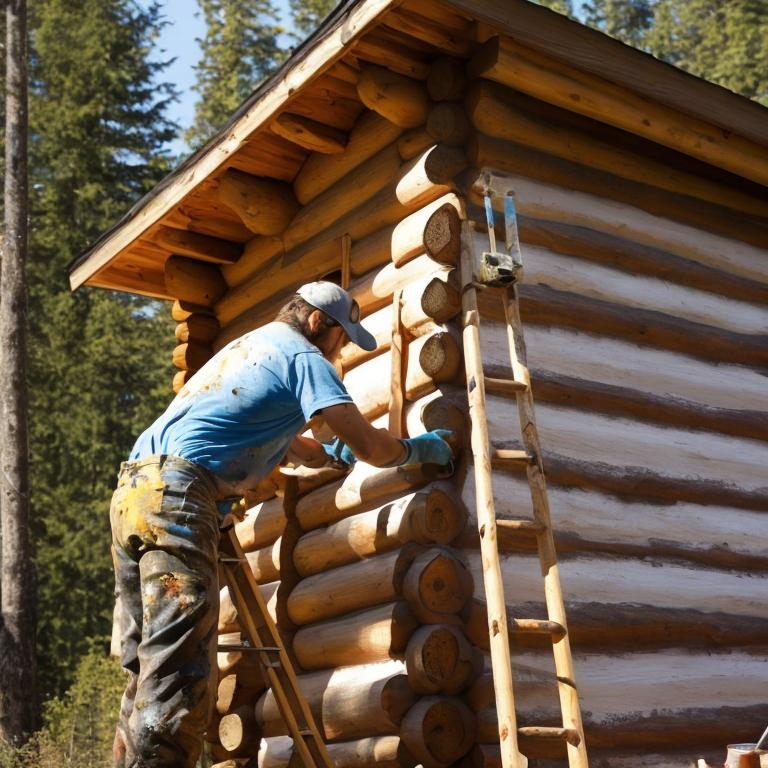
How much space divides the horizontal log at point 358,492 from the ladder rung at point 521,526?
81 centimetres

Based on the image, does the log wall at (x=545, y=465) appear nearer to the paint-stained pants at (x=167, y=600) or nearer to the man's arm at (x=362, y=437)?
the man's arm at (x=362, y=437)

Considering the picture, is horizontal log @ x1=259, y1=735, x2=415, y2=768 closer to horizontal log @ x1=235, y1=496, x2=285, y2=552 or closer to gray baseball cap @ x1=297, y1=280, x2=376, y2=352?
horizontal log @ x1=235, y1=496, x2=285, y2=552

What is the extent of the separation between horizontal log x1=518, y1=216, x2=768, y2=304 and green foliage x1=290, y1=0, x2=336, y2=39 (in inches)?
1231

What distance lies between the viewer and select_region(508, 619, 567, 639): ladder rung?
17.1 feet

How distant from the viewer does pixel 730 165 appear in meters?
7.88

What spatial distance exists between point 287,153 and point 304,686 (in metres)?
3.61

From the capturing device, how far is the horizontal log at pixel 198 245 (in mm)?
9055

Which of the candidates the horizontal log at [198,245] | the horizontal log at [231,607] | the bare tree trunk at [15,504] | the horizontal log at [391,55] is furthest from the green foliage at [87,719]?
the horizontal log at [391,55]

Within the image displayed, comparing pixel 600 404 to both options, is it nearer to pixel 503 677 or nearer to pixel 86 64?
pixel 503 677

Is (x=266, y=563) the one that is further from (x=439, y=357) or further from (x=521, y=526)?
(x=521, y=526)

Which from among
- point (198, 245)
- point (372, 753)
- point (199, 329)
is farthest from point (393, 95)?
point (372, 753)

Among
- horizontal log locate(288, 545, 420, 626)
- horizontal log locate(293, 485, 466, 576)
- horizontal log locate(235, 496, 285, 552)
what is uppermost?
horizontal log locate(235, 496, 285, 552)

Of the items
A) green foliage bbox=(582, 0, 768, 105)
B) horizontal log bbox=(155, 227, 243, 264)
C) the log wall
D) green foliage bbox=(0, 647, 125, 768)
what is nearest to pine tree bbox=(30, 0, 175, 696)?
green foliage bbox=(0, 647, 125, 768)

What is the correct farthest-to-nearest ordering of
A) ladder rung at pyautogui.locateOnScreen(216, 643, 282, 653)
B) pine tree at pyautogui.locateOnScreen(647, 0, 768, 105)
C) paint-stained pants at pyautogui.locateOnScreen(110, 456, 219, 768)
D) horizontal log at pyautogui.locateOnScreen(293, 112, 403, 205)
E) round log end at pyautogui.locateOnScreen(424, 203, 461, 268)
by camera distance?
pine tree at pyautogui.locateOnScreen(647, 0, 768, 105)
horizontal log at pyautogui.locateOnScreen(293, 112, 403, 205)
round log end at pyautogui.locateOnScreen(424, 203, 461, 268)
ladder rung at pyautogui.locateOnScreen(216, 643, 282, 653)
paint-stained pants at pyautogui.locateOnScreen(110, 456, 219, 768)
